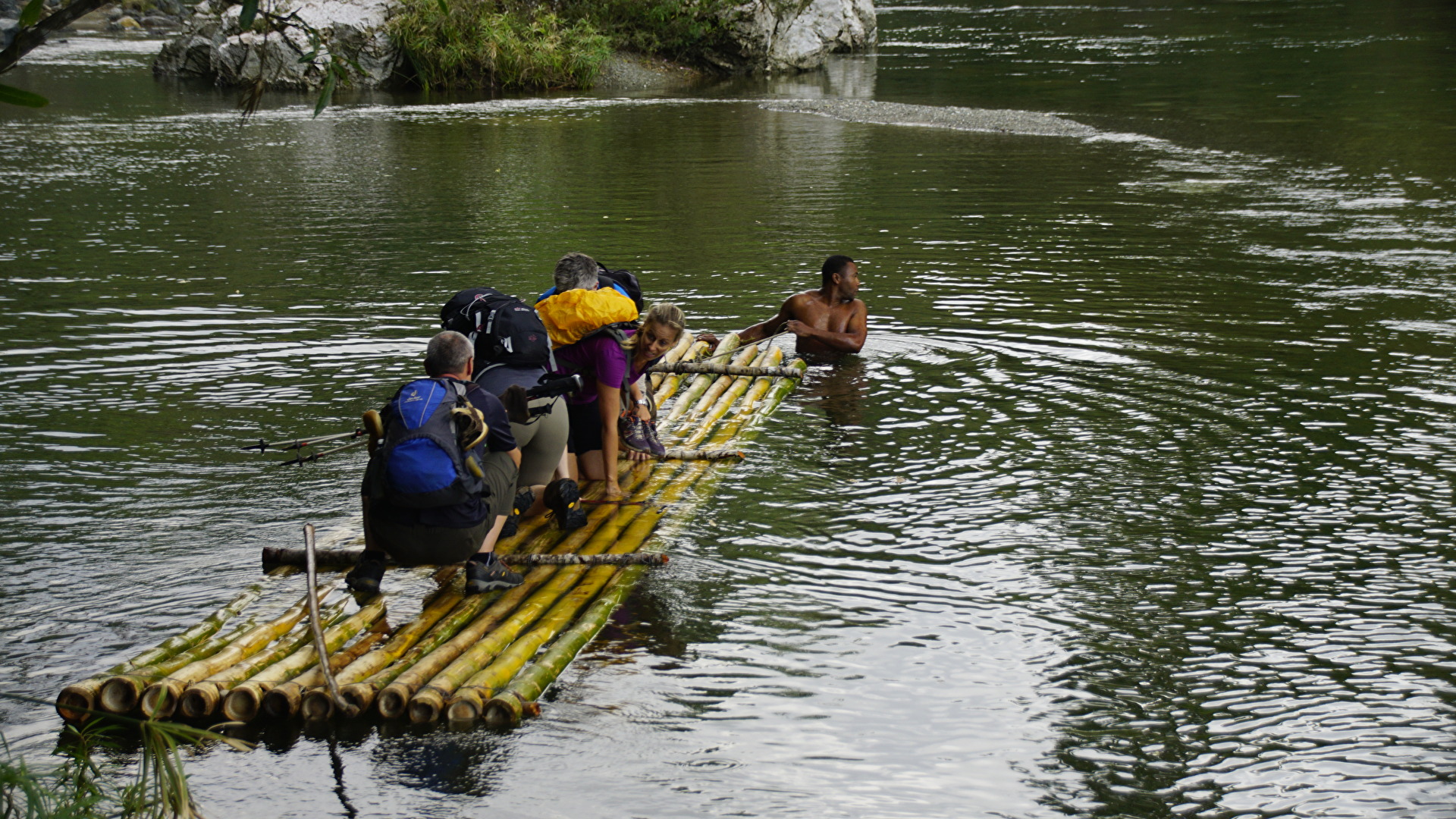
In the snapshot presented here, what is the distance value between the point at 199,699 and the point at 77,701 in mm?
422

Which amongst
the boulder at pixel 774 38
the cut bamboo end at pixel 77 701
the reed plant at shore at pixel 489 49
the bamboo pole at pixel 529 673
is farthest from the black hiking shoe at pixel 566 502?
the boulder at pixel 774 38

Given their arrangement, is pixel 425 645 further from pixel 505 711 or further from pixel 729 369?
pixel 729 369

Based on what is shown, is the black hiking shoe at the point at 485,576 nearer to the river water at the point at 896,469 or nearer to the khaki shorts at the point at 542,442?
the river water at the point at 896,469

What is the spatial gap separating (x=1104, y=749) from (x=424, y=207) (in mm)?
13455

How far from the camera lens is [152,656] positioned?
5031mm

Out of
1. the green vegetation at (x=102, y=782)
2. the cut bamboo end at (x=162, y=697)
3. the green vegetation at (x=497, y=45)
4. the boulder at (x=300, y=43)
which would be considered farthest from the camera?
the boulder at (x=300, y=43)

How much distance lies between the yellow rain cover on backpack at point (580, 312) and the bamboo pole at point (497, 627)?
3.28 ft

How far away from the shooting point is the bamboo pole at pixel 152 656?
15.1 ft

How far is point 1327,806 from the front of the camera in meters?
4.40

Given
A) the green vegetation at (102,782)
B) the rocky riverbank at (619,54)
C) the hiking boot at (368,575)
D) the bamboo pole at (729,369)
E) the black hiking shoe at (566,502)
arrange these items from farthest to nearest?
1. the rocky riverbank at (619,54)
2. the bamboo pole at (729,369)
3. the black hiking shoe at (566,502)
4. the hiking boot at (368,575)
5. the green vegetation at (102,782)

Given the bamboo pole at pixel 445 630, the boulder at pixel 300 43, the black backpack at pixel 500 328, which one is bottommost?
the bamboo pole at pixel 445 630

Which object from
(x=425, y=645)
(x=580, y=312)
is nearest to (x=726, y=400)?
(x=580, y=312)

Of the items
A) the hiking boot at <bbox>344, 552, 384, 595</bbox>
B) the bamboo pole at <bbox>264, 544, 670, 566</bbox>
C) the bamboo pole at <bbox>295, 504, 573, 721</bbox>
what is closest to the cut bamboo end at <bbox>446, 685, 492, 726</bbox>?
→ the bamboo pole at <bbox>295, 504, 573, 721</bbox>

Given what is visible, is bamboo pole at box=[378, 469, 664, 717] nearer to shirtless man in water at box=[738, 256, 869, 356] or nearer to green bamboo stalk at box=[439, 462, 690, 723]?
green bamboo stalk at box=[439, 462, 690, 723]
